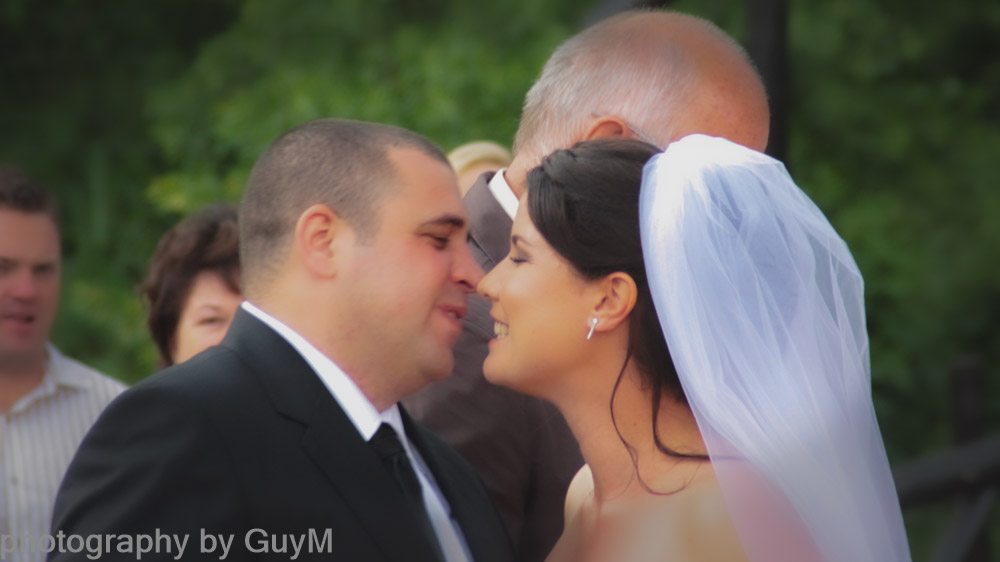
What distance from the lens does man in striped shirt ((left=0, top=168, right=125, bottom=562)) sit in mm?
3812

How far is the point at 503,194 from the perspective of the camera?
10.5ft

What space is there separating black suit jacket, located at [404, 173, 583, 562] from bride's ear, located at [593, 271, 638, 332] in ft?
1.89

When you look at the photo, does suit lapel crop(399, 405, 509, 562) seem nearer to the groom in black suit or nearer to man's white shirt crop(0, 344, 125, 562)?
the groom in black suit

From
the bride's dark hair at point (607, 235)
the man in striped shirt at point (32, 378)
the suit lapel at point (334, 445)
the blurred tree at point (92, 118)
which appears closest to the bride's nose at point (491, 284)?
the bride's dark hair at point (607, 235)

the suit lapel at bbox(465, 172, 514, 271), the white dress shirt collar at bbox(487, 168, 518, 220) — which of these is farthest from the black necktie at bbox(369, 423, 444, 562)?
the white dress shirt collar at bbox(487, 168, 518, 220)

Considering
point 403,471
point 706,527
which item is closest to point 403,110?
point 403,471

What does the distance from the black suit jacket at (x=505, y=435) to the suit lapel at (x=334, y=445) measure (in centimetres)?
65

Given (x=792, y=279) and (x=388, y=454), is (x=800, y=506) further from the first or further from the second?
(x=388, y=454)

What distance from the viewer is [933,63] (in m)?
7.98

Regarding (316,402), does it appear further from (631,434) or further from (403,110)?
(403,110)

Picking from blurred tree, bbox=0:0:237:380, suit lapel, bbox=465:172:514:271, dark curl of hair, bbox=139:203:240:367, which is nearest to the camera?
suit lapel, bbox=465:172:514:271

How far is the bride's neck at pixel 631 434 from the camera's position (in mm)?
2482

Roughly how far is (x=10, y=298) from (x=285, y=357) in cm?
191

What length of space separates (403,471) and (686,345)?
61cm
